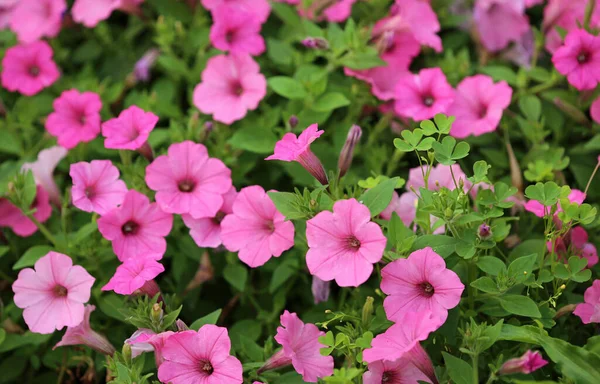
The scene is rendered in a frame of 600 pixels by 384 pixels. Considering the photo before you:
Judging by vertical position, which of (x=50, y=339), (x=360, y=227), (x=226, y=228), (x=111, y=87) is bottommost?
(x=50, y=339)

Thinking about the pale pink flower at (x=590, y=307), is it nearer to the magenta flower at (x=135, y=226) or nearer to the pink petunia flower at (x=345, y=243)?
the pink petunia flower at (x=345, y=243)

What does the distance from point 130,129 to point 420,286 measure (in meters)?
0.78

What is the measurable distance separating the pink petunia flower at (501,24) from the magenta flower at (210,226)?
3.24ft

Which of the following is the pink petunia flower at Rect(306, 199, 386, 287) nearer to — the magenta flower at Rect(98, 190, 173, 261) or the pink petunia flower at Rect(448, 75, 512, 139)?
the magenta flower at Rect(98, 190, 173, 261)

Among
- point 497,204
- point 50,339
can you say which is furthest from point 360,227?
point 50,339

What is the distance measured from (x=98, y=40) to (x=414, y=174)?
4.22ft

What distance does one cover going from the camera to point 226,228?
4.86 feet

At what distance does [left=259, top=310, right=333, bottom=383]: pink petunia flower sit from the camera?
4.26ft

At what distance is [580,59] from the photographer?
1675mm

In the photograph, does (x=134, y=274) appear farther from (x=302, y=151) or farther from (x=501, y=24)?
(x=501, y=24)

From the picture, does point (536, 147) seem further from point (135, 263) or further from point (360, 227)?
point (135, 263)

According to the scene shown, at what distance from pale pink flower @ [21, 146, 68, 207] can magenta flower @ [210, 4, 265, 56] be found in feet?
1.71

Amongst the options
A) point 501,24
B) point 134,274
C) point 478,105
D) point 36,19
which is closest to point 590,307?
point 478,105

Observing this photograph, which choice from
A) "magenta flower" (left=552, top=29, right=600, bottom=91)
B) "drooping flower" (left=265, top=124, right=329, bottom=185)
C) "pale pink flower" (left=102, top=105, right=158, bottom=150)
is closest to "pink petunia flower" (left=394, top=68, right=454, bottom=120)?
"magenta flower" (left=552, top=29, right=600, bottom=91)
